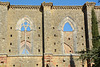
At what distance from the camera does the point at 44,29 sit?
2597cm

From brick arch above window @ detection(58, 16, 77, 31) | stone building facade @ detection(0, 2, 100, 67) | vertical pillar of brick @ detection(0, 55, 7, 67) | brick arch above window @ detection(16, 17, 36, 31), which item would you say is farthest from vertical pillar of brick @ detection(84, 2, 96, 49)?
vertical pillar of brick @ detection(0, 55, 7, 67)

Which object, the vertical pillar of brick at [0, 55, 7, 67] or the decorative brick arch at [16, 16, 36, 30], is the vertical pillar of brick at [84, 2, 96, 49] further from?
the vertical pillar of brick at [0, 55, 7, 67]

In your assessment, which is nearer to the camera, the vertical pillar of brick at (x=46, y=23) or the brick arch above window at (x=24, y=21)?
the vertical pillar of brick at (x=46, y=23)

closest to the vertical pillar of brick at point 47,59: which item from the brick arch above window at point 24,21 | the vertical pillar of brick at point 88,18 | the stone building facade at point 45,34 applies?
the stone building facade at point 45,34

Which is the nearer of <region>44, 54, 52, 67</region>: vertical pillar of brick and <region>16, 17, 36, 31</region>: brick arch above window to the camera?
<region>44, 54, 52, 67</region>: vertical pillar of brick

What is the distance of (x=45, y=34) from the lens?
84.5 ft

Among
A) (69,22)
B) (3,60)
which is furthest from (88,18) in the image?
(3,60)

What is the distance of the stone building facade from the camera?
25.3m

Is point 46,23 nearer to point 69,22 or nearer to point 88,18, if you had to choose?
point 69,22

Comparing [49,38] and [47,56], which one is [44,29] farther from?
[47,56]

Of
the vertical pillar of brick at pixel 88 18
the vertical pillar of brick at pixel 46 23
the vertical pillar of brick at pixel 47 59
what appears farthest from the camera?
the vertical pillar of brick at pixel 88 18

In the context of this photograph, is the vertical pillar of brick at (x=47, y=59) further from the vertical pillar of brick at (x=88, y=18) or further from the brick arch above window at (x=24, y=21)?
the vertical pillar of brick at (x=88, y=18)

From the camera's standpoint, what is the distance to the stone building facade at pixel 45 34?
25.3 meters

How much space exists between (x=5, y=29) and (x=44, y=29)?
4145 mm
